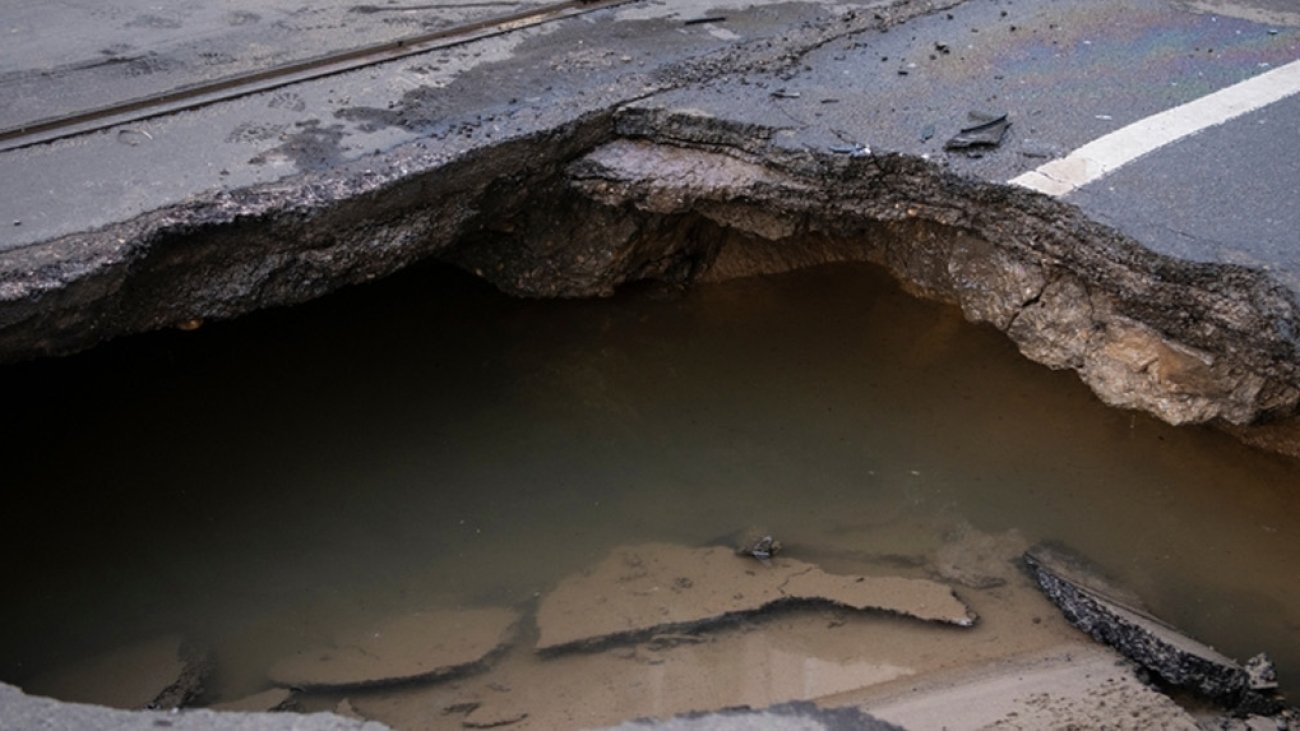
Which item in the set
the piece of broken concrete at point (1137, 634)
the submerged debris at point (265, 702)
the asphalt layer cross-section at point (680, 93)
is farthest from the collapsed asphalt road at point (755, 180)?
the submerged debris at point (265, 702)

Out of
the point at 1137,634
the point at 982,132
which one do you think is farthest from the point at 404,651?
the point at 982,132

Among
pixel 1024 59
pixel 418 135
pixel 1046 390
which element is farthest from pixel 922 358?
pixel 418 135

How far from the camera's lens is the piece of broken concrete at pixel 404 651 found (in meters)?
3.57

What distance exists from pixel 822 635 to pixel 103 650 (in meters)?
2.13

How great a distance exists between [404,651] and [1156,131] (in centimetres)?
283

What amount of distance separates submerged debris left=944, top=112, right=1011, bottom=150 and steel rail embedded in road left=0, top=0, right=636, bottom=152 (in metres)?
1.66

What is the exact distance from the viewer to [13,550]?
397 cm

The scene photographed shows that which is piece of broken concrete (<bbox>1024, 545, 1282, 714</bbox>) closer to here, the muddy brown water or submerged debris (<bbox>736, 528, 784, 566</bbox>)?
the muddy brown water

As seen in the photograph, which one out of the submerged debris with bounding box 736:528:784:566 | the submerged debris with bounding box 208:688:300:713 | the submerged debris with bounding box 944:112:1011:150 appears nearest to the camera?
the submerged debris with bounding box 208:688:300:713

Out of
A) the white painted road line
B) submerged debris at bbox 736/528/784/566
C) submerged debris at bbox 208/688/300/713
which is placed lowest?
submerged debris at bbox 208/688/300/713

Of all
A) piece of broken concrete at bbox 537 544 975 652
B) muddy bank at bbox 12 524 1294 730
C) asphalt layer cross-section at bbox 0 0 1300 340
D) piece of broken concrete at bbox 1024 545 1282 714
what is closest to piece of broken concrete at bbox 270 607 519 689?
muddy bank at bbox 12 524 1294 730

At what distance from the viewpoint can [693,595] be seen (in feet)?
12.5

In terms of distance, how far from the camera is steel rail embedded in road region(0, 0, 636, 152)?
381 centimetres

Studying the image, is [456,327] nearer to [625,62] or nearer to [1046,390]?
[625,62]
